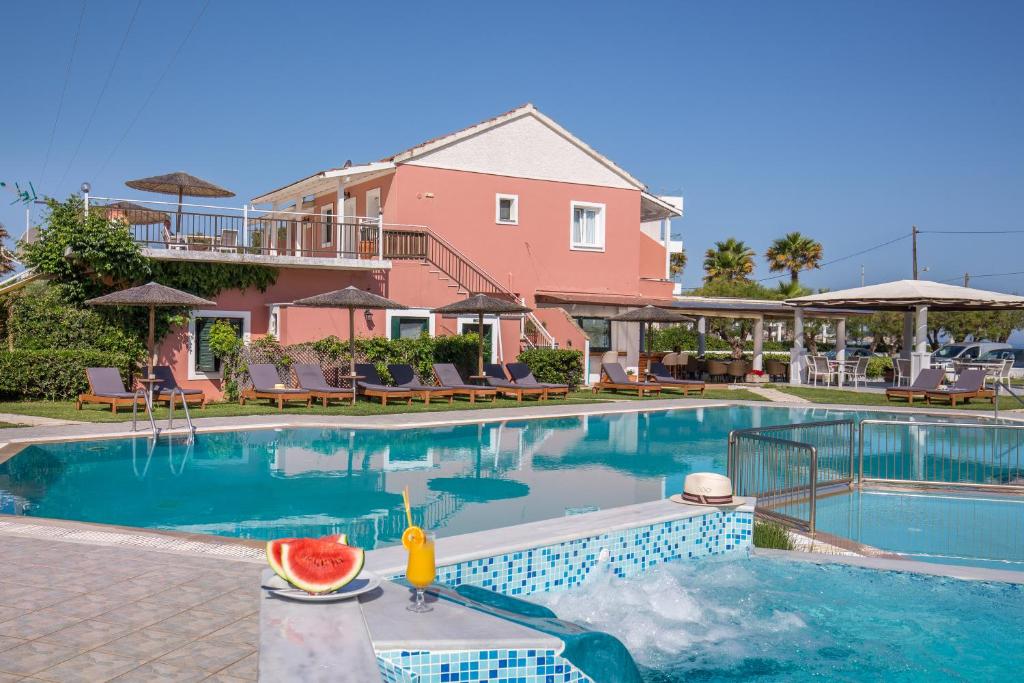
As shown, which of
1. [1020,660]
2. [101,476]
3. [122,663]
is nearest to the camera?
[122,663]

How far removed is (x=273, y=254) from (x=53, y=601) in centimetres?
1782

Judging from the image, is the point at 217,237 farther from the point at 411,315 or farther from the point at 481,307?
the point at 481,307

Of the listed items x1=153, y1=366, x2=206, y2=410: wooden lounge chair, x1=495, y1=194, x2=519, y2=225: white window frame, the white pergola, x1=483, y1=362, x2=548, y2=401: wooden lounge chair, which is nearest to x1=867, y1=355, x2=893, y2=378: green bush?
the white pergola

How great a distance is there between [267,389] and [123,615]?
14.5 meters

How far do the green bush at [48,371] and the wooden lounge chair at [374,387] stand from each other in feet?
16.9

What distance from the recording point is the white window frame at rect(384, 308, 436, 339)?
2267cm

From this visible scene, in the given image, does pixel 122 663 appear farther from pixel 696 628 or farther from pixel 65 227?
pixel 65 227

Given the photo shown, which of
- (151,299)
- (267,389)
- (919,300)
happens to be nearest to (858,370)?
(919,300)

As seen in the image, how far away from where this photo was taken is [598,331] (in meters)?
28.9

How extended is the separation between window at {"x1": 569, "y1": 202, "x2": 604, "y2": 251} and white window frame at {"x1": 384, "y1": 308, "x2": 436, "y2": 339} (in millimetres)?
6532

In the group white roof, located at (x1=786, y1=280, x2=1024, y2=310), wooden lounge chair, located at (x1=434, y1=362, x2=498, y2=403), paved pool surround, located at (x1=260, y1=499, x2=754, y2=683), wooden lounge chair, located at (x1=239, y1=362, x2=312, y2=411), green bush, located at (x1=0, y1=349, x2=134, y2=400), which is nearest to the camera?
paved pool surround, located at (x1=260, y1=499, x2=754, y2=683)

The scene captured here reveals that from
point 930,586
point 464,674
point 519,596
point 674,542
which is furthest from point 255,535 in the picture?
point 930,586

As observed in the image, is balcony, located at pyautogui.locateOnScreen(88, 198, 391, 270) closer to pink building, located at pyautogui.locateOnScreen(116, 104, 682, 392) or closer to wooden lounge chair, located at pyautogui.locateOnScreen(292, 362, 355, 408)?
pink building, located at pyautogui.locateOnScreen(116, 104, 682, 392)

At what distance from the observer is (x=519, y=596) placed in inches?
249
